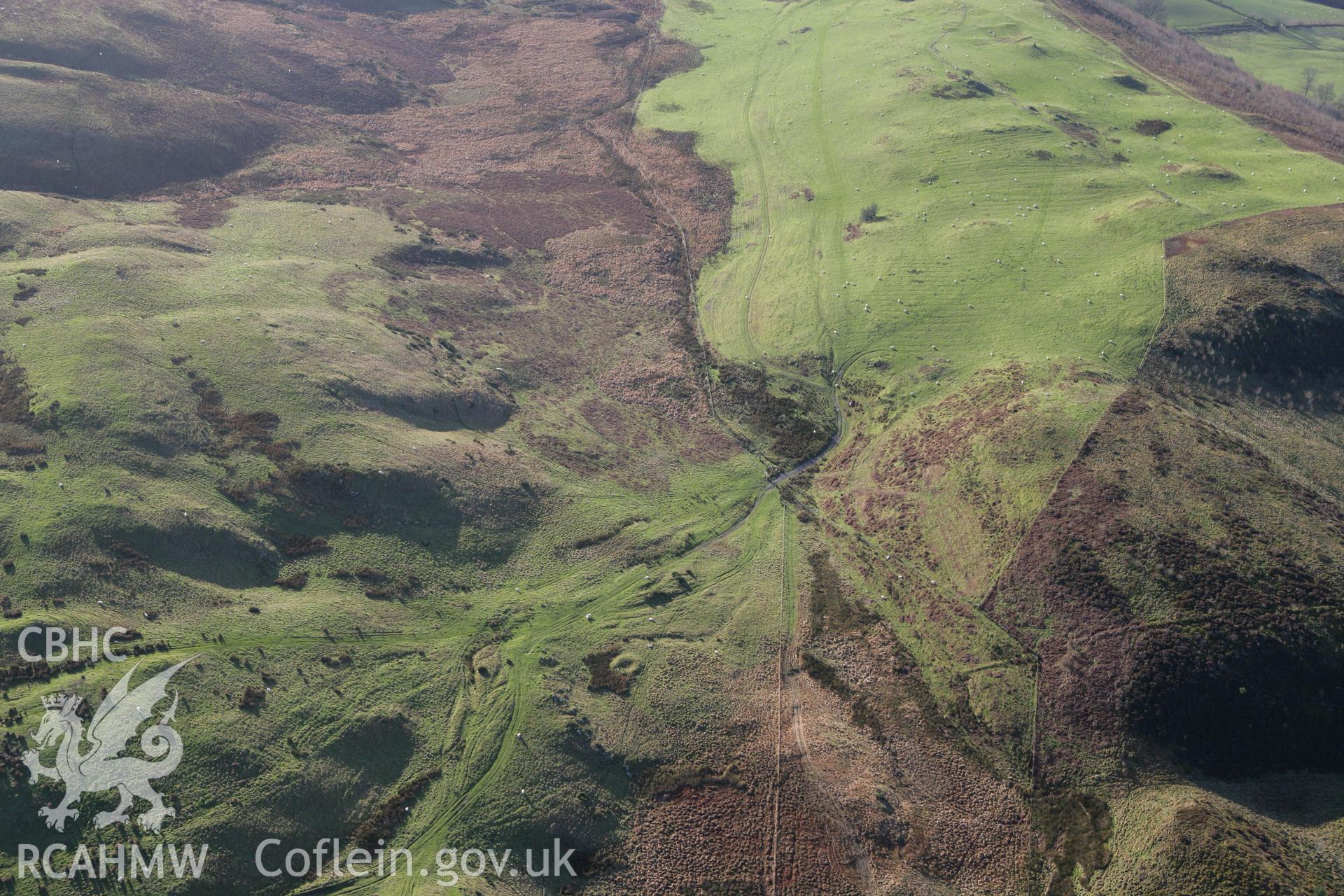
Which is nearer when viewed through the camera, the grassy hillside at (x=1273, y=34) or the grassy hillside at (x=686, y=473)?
the grassy hillside at (x=686, y=473)

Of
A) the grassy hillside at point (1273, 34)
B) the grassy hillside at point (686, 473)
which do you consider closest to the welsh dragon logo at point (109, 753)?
the grassy hillside at point (686, 473)

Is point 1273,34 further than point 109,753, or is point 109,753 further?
point 1273,34

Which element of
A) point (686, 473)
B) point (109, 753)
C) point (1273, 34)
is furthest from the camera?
point (1273, 34)

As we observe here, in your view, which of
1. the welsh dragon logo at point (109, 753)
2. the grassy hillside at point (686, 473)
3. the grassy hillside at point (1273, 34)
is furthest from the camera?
the grassy hillside at point (1273, 34)

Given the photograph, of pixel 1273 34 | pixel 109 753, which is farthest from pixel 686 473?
pixel 1273 34

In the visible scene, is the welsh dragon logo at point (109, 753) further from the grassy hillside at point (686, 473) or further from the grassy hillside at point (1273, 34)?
the grassy hillside at point (1273, 34)

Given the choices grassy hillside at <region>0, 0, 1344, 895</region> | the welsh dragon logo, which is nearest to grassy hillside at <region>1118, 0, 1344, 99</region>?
grassy hillside at <region>0, 0, 1344, 895</region>

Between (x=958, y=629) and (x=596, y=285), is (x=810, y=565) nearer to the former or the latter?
(x=958, y=629)

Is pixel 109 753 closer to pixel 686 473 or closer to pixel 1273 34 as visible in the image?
pixel 686 473

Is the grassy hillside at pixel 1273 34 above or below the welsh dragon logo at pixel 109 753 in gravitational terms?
above
